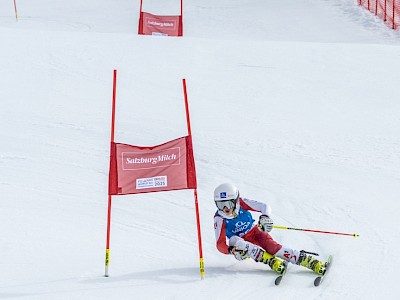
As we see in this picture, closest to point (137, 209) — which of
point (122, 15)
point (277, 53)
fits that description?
point (277, 53)

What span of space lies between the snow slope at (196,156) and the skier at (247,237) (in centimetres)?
19

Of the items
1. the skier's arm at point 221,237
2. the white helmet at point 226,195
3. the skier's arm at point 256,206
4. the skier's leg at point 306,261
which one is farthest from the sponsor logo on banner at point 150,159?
the skier's leg at point 306,261

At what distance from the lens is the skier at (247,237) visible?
27.7 feet

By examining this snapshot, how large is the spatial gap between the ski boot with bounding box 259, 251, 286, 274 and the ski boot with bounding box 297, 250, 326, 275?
0.18m

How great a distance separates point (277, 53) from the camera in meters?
18.1

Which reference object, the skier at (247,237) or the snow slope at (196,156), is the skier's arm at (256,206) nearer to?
the skier at (247,237)

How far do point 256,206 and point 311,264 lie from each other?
38.1 inches

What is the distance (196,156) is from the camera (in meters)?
13.0

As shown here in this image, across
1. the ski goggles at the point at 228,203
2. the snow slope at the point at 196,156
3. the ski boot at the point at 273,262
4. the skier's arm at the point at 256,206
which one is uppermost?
the ski goggles at the point at 228,203

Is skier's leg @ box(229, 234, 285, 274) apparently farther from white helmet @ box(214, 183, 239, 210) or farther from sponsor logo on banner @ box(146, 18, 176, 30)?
sponsor logo on banner @ box(146, 18, 176, 30)

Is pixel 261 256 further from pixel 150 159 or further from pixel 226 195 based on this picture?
pixel 150 159

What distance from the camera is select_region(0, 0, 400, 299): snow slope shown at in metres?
8.67

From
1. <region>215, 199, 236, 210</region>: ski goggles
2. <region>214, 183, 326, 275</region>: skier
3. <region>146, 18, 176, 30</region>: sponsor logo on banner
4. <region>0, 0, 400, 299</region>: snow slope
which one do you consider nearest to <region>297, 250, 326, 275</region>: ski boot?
→ <region>214, 183, 326, 275</region>: skier

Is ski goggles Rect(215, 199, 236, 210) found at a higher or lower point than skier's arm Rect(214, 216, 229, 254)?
higher
